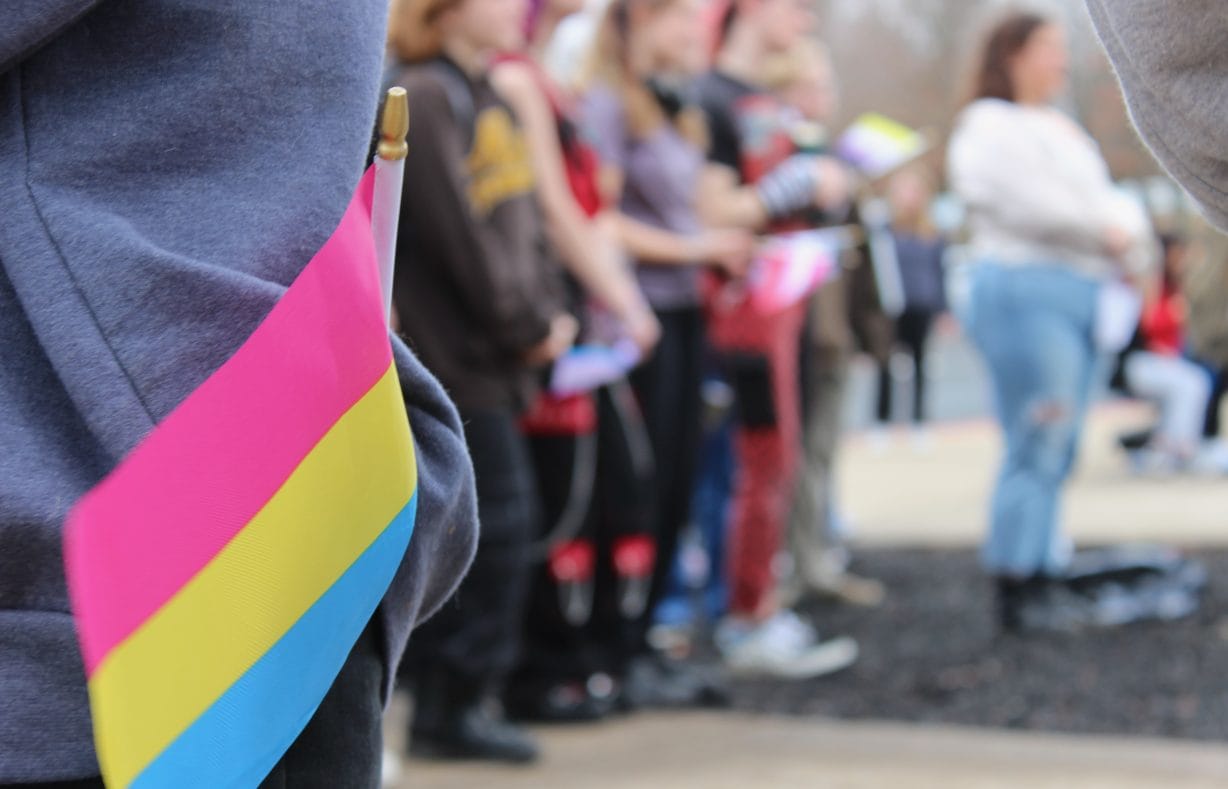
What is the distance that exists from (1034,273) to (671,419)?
4.31 feet

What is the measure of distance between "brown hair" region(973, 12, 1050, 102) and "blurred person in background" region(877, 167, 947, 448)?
6266 mm

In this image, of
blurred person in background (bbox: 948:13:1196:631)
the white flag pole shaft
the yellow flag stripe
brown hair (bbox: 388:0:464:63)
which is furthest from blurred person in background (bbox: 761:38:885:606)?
the yellow flag stripe

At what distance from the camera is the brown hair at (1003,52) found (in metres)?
5.73

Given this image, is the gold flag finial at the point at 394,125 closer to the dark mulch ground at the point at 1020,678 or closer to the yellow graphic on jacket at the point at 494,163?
the yellow graphic on jacket at the point at 494,163

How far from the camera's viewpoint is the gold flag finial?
133 centimetres

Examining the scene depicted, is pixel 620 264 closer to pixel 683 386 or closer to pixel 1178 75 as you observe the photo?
pixel 683 386

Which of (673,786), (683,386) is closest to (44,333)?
(673,786)

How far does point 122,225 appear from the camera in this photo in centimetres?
129

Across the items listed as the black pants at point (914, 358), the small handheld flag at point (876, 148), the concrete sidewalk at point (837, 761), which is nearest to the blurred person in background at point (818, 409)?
the small handheld flag at point (876, 148)

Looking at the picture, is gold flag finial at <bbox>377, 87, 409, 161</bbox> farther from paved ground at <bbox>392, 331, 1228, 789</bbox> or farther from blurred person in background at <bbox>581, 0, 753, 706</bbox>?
blurred person in background at <bbox>581, 0, 753, 706</bbox>

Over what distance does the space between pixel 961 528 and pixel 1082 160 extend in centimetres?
335

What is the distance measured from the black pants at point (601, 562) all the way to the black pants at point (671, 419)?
0.13m

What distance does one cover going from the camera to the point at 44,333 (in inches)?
50.0

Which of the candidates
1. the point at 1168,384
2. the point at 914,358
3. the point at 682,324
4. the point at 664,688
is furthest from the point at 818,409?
the point at 914,358
